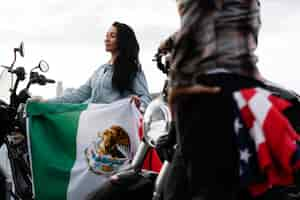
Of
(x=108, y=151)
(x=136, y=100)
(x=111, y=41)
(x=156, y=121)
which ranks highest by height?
(x=111, y=41)

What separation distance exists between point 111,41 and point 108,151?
42.6 inches

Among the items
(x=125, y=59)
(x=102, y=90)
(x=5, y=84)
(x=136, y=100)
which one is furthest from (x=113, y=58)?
(x=5, y=84)

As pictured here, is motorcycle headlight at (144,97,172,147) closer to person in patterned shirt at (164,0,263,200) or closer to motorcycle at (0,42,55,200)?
person in patterned shirt at (164,0,263,200)

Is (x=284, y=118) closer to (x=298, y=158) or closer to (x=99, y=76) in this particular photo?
(x=298, y=158)

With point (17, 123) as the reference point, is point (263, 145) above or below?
above

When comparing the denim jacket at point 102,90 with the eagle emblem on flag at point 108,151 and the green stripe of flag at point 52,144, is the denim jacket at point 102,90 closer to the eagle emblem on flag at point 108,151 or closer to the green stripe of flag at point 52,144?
the green stripe of flag at point 52,144

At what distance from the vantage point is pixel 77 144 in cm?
514

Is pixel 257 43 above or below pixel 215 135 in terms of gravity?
above

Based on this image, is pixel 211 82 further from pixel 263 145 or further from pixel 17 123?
pixel 17 123

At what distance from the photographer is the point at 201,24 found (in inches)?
92.0

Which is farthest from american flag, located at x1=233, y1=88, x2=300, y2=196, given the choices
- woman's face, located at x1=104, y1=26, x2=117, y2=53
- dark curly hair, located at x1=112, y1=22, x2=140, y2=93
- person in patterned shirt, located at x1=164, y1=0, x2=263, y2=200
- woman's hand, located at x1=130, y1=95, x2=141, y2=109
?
woman's face, located at x1=104, y1=26, x2=117, y2=53

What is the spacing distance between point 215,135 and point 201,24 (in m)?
0.34

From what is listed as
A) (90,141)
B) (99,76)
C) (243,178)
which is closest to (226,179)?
(243,178)

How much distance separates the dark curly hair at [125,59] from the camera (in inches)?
223
